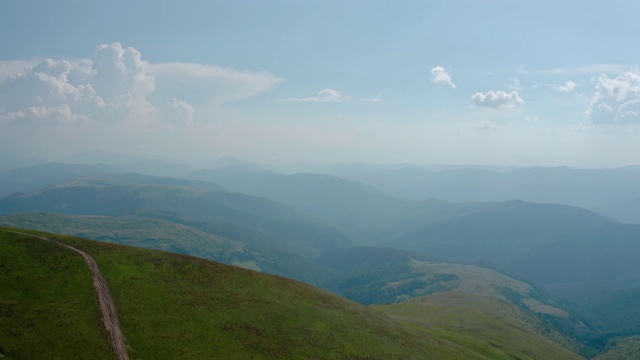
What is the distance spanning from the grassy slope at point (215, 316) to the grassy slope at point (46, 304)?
35 cm

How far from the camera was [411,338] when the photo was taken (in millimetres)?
107188

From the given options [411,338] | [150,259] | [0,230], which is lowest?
[411,338]

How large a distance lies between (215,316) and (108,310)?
18.4 meters

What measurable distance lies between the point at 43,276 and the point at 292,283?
189 ft

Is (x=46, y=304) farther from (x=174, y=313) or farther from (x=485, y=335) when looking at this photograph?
(x=485, y=335)

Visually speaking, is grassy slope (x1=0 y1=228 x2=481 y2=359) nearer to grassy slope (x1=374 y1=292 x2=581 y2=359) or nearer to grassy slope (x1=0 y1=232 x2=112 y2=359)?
grassy slope (x1=0 y1=232 x2=112 y2=359)

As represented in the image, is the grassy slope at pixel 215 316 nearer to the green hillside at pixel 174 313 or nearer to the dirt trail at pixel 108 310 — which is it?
the green hillside at pixel 174 313

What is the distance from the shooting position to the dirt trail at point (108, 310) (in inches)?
2454

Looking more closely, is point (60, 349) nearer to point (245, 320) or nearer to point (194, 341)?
point (194, 341)

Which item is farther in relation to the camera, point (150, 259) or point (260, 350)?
point (150, 259)

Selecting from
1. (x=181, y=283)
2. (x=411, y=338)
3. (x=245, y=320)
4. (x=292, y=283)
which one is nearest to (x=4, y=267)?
(x=181, y=283)

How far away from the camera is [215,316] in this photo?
7850cm

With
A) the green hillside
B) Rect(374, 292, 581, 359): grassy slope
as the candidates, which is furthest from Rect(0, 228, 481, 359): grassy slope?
Rect(374, 292, 581, 359): grassy slope

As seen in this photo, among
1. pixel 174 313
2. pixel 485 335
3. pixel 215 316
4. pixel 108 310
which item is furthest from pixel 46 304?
pixel 485 335
